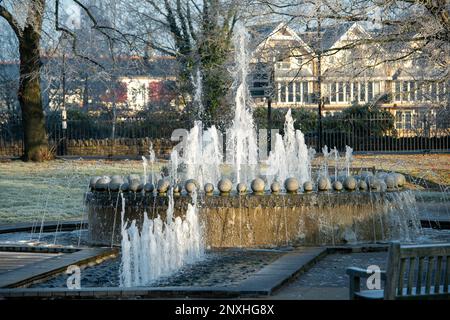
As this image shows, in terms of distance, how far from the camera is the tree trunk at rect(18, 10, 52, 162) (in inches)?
1275

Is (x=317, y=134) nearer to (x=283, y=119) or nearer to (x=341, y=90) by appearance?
(x=283, y=119)

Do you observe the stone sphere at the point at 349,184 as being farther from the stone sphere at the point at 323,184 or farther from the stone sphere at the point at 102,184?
the stone sphere at the point at 102,184

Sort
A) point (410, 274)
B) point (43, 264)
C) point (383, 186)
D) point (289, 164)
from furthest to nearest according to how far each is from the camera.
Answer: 1. point (289, 164)
2. point (383, 186)
3. point (43, 264)
4. point (410, 274)

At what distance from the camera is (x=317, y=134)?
36.1 metres

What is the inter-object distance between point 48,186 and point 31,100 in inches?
345

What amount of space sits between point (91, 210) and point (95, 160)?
19.2 m

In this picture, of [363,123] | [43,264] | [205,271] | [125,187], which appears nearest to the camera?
[205,271]

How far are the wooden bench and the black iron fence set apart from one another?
93.3ft

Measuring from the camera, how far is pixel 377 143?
37.3m

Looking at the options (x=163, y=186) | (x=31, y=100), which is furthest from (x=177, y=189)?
(x=31, y=100)

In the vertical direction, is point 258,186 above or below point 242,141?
below
